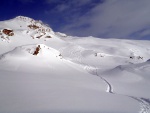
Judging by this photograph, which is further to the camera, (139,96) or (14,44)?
(14,44)

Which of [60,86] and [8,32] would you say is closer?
[60,86]

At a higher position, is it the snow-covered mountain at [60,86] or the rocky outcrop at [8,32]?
the rocky outcrop at [8,32]

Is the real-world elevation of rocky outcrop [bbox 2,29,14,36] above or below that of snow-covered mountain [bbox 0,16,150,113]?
above

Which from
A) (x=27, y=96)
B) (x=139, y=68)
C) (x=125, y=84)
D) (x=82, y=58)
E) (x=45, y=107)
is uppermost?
(x=82, y=58)

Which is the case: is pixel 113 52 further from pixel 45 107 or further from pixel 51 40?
pixel 45 107

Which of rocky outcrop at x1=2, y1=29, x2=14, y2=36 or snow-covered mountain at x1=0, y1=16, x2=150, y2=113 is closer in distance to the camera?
snow-covered mountain at x1=0, y1=16, x2=150, y2=113

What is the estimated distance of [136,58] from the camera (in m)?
31.2

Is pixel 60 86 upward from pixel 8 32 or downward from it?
downward

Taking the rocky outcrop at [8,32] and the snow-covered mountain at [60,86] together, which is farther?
the rocky outcrop at [8,32]

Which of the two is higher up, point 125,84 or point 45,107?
point 125,84

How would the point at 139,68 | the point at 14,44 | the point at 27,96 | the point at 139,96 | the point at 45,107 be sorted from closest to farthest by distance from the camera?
the point at 45,107 → the point at 27,96 → the point at 139,96 → the point at 139,68 → the point at 14,44

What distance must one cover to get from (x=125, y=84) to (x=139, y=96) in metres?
3.27

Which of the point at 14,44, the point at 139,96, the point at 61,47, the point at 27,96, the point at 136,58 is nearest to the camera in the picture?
the point at 27,96

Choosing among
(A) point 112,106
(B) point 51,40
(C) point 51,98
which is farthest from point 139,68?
(B) point 51,40
